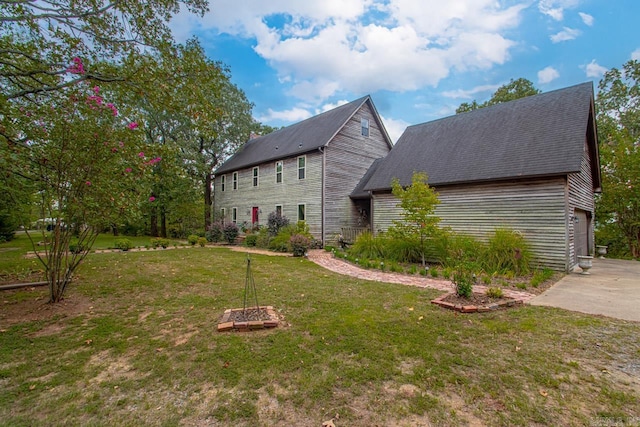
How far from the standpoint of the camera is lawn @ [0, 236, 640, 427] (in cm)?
230

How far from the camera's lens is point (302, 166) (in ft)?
54.8

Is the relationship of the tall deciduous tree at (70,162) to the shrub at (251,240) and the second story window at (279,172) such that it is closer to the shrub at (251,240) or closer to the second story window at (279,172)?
the shrub at (251,240)

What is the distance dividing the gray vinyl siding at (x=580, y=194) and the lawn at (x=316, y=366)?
6134mm

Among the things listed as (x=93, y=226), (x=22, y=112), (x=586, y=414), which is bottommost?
(x=586, y=414)

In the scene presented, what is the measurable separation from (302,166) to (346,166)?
264 cm

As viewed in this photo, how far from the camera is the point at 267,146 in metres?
20.8

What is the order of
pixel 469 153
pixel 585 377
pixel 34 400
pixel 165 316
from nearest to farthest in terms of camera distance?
pixel 34 400 < pixel 585 377 < pixel 165 316 < pixel 469 153

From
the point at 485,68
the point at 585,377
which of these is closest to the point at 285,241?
the point at 585,377

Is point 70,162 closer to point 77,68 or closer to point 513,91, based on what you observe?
point 77,68

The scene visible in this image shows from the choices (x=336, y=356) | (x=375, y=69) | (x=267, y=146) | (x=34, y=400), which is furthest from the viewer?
(x=267, y=146)

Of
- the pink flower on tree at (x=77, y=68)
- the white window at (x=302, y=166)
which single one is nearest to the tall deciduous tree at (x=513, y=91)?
the white window at (x=302, y=166)

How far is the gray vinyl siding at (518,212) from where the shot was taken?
8.80 metres

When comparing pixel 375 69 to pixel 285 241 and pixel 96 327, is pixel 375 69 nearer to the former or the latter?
pixel 285 241

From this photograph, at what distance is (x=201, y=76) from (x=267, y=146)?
1466cm
